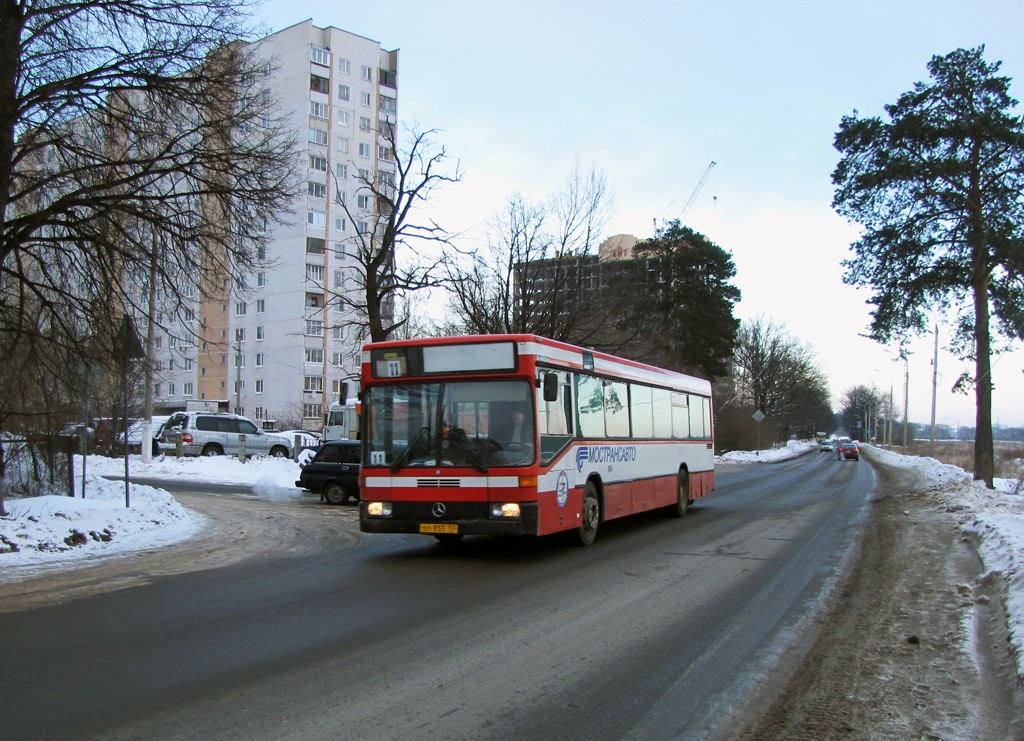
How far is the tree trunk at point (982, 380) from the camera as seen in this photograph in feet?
78.1

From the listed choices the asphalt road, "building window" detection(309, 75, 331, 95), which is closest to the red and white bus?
the asphalt road

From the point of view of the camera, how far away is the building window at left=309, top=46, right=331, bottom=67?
236 ft

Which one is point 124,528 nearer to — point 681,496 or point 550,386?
point 550,386

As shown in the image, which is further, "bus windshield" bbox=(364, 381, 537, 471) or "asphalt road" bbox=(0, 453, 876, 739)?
"bus windshield" bbox=(364, 381, 537, 471)

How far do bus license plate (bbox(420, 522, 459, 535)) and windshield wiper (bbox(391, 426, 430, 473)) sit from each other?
0.81 meters

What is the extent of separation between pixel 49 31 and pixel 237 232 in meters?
3.74

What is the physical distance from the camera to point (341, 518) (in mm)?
16922

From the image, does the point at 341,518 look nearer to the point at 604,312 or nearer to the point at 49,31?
the point at 49,31

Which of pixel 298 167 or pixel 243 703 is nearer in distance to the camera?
pixel 243 703

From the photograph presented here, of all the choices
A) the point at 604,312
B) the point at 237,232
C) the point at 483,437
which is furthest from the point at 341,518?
the point at 604,312

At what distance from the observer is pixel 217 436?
36500mm

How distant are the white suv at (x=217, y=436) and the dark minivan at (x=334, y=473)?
16244 millimetres

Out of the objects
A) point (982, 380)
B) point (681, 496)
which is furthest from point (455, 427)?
point (982, 380)

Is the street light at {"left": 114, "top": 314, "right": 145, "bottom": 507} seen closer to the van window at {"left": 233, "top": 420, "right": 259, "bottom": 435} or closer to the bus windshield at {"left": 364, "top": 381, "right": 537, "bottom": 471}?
the bus windshield at {"left": 364, "top": 381, "right": 537, "bottom": 471}
